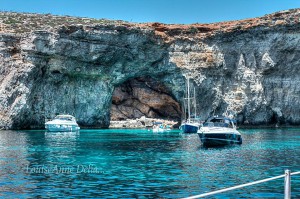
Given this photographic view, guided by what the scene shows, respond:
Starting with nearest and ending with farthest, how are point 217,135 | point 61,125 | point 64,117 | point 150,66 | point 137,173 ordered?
point 137,173 < point 217,135 < point 61,125 < point 64,117 < point 150,66

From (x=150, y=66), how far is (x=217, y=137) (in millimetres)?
46073

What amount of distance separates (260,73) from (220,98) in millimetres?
9851

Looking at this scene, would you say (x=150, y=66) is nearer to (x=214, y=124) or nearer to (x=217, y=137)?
(x=214, y=124)

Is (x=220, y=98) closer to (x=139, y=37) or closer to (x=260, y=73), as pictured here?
(x=260, y=73)

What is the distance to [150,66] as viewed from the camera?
90.8 m

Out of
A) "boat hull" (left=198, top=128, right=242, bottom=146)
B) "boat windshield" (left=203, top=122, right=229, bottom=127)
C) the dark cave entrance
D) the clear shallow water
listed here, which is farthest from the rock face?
the clear shallow water

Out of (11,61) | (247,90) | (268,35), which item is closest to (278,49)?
(268,35)

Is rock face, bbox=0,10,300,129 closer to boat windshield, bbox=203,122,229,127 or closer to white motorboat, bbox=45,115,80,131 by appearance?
white motorboat, bbox=45,115,80,131

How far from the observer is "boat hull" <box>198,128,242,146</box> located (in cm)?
4628

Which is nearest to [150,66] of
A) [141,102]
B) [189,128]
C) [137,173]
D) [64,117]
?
[64,117]

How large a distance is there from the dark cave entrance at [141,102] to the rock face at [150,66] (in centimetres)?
1510

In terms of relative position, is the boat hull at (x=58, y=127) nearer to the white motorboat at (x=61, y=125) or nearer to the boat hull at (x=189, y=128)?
the white motorboat at (x=61, y=125)

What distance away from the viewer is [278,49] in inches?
3622

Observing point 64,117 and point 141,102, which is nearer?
point 64,117
